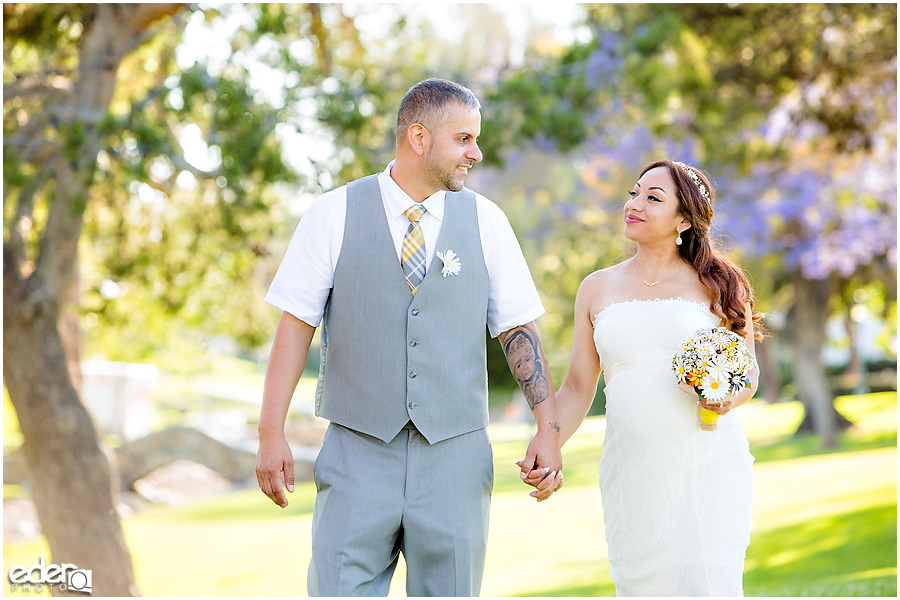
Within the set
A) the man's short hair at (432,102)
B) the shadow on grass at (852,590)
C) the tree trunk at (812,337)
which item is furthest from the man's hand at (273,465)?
the tree trunk at (812,337)

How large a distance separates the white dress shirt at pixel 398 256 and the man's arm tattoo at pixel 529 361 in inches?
1.6

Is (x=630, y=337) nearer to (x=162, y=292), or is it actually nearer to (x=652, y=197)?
(x=652, y=197)

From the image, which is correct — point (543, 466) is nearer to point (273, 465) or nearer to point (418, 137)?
point (273, 465)

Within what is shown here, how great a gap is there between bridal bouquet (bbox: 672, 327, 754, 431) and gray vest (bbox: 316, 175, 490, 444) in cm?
78

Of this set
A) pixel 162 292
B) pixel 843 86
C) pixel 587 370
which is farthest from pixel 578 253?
pixel 587 370

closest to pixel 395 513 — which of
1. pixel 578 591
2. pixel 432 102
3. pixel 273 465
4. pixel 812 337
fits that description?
pixel 273 465

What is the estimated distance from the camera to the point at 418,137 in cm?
296

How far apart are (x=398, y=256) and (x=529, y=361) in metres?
0.61

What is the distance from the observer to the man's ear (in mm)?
2941

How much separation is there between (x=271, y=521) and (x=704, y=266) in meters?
12.8

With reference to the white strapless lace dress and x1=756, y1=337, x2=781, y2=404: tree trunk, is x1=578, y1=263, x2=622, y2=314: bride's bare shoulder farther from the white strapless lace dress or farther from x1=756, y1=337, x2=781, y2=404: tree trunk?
x1=756, y1=337, x2=781, y2=404: tree trunk

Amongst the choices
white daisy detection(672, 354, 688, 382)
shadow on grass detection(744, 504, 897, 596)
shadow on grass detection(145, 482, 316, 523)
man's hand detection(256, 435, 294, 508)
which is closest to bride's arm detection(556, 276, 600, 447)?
white daisy detection(672, 354, 688, 382)

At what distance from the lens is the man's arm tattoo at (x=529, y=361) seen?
3098 mm

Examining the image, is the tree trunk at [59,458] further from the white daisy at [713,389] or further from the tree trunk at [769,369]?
the tree trunk at [769,369]
